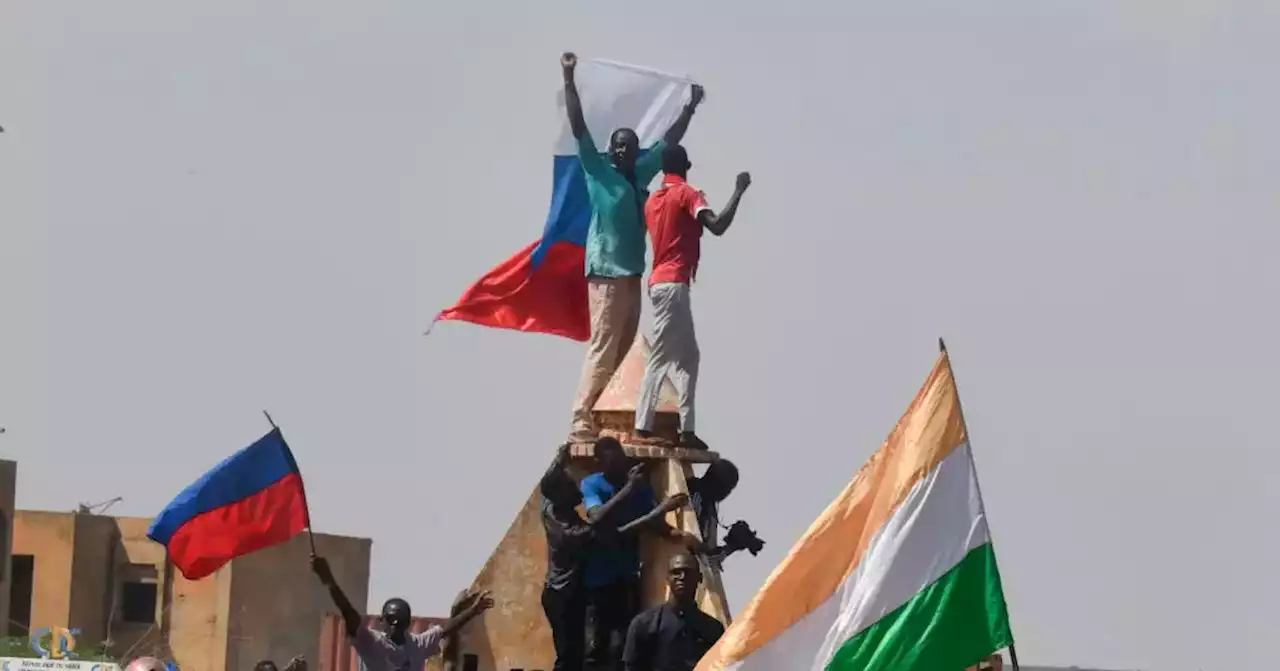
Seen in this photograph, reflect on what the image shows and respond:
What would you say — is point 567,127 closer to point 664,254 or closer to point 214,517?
point 664,254

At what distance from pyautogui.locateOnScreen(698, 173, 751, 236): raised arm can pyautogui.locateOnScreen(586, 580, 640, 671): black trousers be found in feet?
7.44

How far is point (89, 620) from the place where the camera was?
44.0 m

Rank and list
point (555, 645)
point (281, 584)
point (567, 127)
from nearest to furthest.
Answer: point (555, 645)
point (567, 127)
point (281, 584)

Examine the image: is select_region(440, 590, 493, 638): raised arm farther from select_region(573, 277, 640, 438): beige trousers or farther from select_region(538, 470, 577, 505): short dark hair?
select_region(573, 277, 640, 438): beige trousers

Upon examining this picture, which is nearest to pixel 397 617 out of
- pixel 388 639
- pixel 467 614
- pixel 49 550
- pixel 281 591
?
pixel 388 639

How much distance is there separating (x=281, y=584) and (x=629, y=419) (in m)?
25.4

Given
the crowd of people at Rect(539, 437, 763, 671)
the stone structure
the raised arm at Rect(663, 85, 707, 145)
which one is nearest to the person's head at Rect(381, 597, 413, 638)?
the crowd of people at Rect(539, 437, 763, 671)

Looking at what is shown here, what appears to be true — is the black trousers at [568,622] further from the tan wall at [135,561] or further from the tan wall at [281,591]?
the tan wall at [135,561]

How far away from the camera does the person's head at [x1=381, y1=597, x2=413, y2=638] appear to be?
1527 centimetres

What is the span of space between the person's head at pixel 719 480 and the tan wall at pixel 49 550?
27.2 metres

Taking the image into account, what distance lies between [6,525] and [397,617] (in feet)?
82.0

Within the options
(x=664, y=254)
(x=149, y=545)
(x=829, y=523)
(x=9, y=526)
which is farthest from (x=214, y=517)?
(x=149, y=545)

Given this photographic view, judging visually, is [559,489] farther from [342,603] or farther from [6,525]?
[6,525]

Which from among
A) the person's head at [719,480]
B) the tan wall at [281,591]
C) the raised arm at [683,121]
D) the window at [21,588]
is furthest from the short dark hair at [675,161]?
the window at [21,588]
